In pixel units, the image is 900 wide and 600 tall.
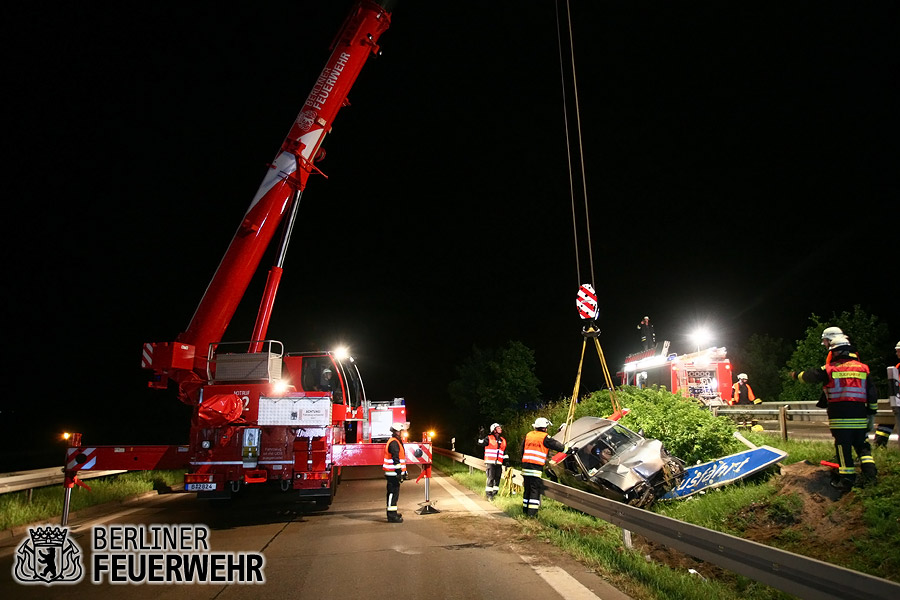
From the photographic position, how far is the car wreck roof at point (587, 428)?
9913mm

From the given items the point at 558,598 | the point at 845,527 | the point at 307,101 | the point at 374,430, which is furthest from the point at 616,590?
the point at 374,430

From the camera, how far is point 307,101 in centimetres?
1205

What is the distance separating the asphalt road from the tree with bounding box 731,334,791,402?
153 feet

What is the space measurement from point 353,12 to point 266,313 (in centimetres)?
647

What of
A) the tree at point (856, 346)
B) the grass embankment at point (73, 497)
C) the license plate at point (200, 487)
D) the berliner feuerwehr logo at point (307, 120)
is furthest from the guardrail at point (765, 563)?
the tree at point (856, 346)

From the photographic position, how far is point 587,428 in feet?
33.6

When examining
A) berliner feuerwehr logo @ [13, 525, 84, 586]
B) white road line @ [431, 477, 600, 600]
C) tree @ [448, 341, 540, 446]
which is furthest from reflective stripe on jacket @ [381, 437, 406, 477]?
Result: tree @ [448, 341, 540, 446]

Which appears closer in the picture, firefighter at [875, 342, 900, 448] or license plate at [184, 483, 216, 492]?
firefighter at [875, 342, 900, 448]

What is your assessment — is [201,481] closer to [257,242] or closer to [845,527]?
[257,242]

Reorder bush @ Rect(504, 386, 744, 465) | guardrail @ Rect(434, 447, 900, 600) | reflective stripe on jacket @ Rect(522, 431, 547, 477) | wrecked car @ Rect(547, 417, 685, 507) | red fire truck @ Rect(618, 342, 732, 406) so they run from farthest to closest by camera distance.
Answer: red fire truck @ Rect(618, 342, 732, 406)
bush @ Rect(504, 386, 744, 465)
reflective stripe on jacket @ Rect(522, 431, 547, 477)
wrecked car @ Rect(547, 417, 685, 507)
guardrail @ Rect(434, 447, 900, 600)

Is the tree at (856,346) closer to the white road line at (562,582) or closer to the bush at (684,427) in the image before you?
the bush at (684,427)

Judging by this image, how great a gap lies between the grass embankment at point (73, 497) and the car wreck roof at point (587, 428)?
28.3ft

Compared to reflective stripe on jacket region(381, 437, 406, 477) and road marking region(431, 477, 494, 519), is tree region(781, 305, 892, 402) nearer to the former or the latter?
road marking region(431, 477, 494, 519)

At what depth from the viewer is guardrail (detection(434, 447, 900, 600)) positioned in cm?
359
